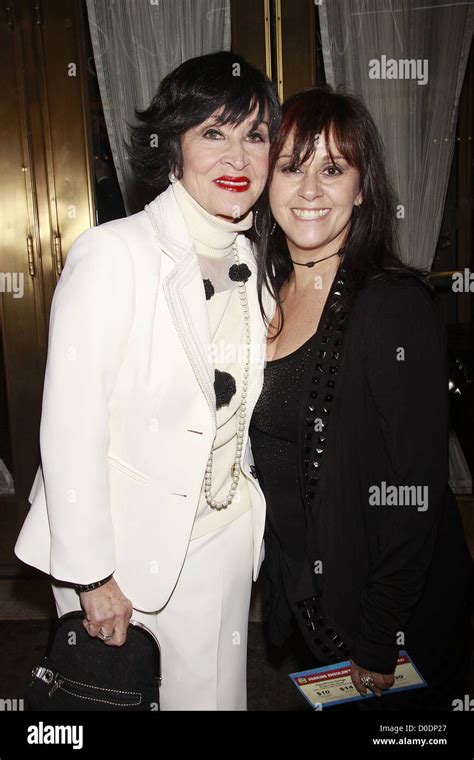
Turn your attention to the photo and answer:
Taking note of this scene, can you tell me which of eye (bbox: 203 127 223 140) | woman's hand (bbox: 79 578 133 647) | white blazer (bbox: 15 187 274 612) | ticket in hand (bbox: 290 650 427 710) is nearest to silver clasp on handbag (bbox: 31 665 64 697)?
woman's hand (bbox: 79 578 133 647)

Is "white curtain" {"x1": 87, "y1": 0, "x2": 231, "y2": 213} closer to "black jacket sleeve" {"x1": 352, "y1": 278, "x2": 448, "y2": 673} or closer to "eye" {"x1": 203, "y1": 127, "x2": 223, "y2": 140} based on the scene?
"eye" {"x1": 203, "y1": 127, "x2": 223, "y2": 140}

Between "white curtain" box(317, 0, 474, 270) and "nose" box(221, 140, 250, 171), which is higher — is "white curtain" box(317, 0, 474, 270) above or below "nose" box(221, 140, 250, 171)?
above

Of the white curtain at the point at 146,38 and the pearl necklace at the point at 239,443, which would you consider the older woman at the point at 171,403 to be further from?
the white curtain at the point at 146,38

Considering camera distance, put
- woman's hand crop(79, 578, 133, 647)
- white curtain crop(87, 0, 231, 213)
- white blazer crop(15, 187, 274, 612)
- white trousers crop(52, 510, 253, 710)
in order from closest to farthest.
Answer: white blazer crop(15, 187, 274, 612)
woman's hand crop(79, 578, 133, 647)
white trousers crop(52, 510, 253, 710)
white curtain crop(87, 0, 231, 213)

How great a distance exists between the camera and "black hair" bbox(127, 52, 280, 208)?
147cm

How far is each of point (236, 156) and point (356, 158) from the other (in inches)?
12.2

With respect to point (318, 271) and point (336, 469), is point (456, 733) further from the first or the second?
point (318, 271)

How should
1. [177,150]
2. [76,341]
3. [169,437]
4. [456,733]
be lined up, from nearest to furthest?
1. [76,341]
2. [169,437]
3. [177,150]
4. [456,733]

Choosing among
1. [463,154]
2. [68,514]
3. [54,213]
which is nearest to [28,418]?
[54,213]

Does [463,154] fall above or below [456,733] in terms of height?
above

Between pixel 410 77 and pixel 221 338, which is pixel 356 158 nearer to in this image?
pixel 221 338

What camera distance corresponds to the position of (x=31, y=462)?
3.04 m

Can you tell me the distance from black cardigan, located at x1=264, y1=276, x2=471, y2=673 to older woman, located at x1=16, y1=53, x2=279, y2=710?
0.78ft

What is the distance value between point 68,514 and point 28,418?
68.8 inches
